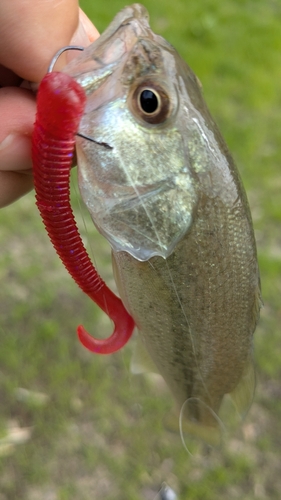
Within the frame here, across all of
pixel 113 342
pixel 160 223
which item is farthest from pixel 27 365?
pixel 160 223

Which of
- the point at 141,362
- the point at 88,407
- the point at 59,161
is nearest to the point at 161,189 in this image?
the point at 59,161

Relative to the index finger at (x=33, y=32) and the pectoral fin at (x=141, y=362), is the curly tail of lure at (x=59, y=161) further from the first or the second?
the pectoral fin at (x=141, y=362)

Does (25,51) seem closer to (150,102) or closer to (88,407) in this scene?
(150,102)

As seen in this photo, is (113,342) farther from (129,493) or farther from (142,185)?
(129,493)

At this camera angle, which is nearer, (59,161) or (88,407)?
(59,161)

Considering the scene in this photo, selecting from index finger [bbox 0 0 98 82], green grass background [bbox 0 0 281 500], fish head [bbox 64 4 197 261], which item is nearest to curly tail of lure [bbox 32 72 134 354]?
fish head [bbox 64 4 197 261]

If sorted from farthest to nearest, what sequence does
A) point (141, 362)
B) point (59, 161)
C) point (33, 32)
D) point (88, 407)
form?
point (88, 407) < point (141, 362) < point (33, 32) < point (59, 161)

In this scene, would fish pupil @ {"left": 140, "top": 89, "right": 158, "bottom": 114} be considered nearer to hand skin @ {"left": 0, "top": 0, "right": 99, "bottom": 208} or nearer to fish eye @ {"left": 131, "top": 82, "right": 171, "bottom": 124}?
fish eye @ {"left": 131, "top": 82, "right": 171, "bottom": 124}
